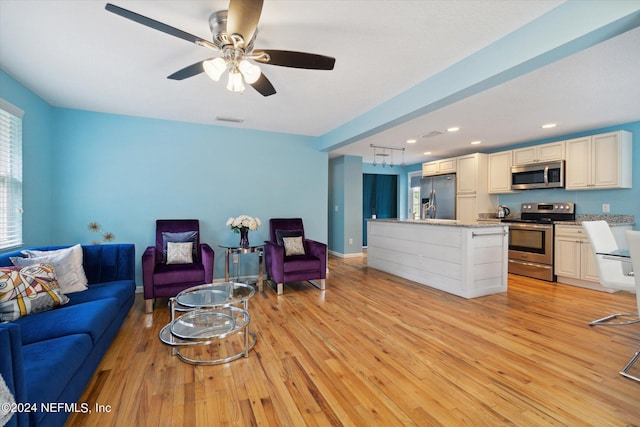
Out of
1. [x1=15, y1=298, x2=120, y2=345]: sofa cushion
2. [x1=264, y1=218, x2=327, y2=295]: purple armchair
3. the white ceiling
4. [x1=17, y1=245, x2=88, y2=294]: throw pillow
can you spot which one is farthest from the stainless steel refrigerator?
[x1=17, y1=245, x2=88, y2=294]: throw pillow

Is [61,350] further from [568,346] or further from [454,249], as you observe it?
[454,249]

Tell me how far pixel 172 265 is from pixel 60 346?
195cm

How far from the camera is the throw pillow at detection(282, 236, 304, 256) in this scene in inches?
165

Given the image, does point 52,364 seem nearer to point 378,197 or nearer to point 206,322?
point 206,322

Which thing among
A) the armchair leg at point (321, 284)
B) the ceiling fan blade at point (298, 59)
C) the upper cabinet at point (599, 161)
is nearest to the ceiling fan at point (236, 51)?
the ceiling fan blade at point (298, 59)

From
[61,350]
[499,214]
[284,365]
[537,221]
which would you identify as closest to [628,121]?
[537,221]

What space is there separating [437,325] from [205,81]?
3.39 meters

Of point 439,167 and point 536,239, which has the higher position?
point 439,167

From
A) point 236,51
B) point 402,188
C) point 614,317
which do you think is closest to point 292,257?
point 236,51

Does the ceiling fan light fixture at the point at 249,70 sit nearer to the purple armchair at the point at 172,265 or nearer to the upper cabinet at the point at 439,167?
the purple armchair at the point at 172,265

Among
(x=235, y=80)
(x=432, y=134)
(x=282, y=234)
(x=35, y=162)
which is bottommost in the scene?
(x=282, y=234)

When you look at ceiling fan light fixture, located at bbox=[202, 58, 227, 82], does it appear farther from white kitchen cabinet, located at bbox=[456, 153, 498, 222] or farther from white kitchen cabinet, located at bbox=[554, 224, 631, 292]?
white kitchen cabinet, located at bbox=[456, 153, 498, 222]

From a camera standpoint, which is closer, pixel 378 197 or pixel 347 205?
pixel 347 205

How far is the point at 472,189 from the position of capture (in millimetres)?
5715
